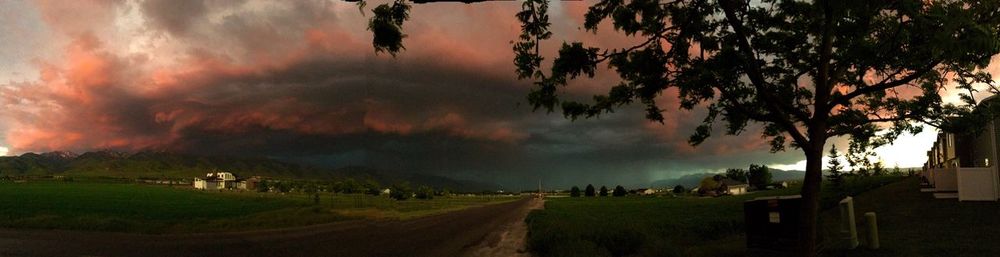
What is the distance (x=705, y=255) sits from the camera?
17.2 meters

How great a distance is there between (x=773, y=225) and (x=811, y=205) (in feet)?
12.2

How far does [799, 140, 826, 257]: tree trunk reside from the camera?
12.5 meters

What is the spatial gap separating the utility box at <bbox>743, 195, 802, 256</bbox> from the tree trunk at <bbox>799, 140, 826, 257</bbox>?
2493mm

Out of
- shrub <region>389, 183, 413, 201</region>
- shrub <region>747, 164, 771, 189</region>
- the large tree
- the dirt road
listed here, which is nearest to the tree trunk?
the large tree

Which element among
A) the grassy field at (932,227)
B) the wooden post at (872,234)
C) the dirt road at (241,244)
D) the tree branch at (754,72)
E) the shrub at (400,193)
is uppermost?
the tree branch at (754,72)

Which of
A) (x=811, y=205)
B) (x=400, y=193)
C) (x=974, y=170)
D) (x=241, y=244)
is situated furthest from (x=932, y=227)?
(x=400, y=193)

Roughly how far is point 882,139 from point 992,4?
882cm

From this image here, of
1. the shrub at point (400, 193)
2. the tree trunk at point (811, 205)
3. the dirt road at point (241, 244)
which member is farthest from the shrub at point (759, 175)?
the tree trunk at point (811, 205)

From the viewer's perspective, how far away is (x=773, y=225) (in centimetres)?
1600

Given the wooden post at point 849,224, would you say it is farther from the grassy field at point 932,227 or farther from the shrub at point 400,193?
the shrub at point 400,193

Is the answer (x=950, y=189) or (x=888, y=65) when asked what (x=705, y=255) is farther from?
(x=950, y=189)

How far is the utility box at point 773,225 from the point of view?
15.4 m

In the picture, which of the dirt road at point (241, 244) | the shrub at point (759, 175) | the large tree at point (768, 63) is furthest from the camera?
the shrub at point (759, 175)

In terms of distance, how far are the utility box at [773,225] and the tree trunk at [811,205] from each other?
Answer: 8.18ft
